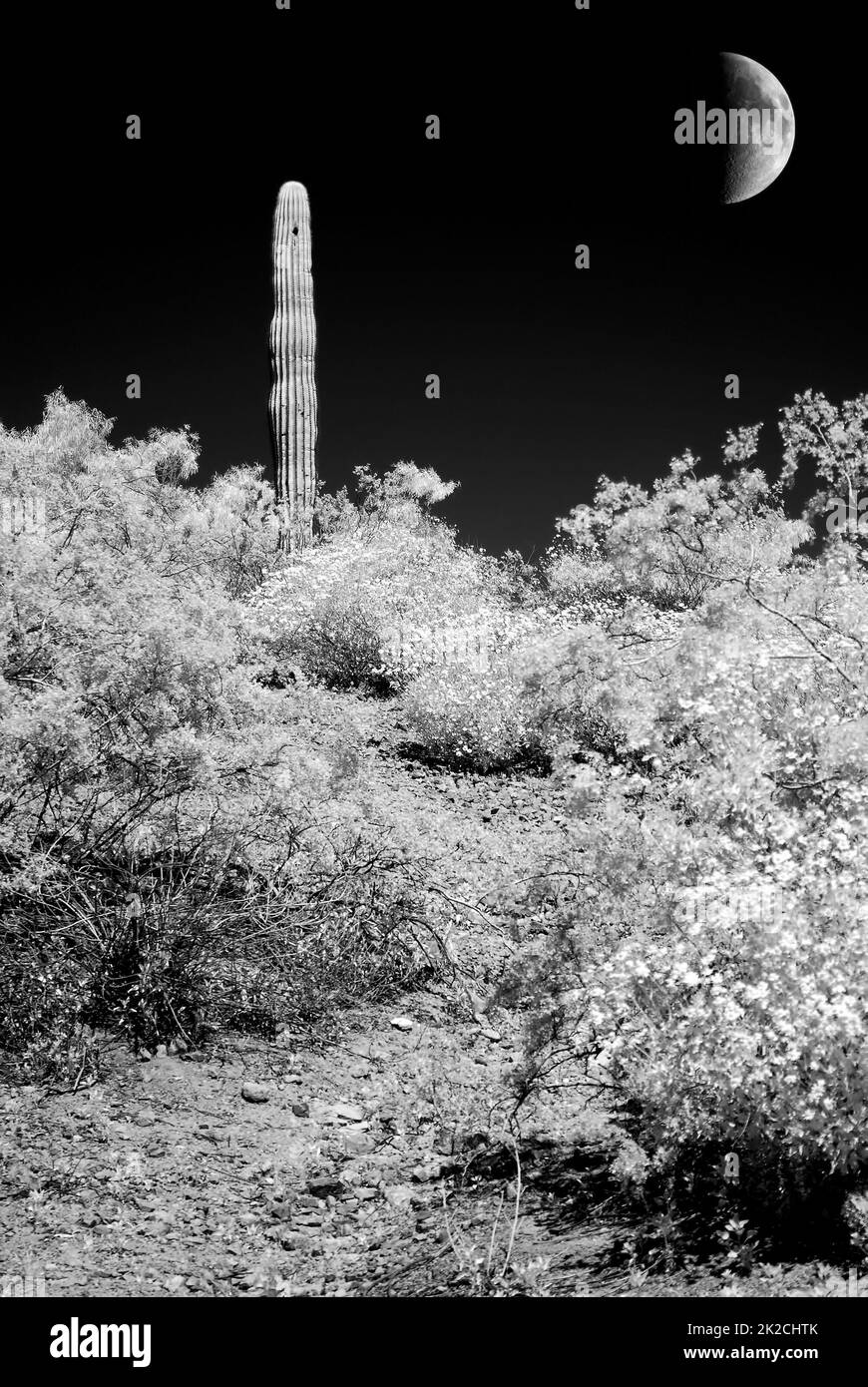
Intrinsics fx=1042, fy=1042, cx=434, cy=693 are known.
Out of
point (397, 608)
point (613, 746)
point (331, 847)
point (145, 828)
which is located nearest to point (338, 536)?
point (397, 608)

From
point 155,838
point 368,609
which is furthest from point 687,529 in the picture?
point 155,838

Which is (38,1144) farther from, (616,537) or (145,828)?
(616,537)

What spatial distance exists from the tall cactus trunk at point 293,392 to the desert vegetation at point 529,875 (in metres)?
5.34

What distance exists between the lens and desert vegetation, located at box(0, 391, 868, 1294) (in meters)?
3.12

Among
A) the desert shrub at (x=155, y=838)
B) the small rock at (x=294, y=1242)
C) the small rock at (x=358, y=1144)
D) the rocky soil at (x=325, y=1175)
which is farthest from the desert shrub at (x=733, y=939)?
the desert shrub at (x=155, y=838)

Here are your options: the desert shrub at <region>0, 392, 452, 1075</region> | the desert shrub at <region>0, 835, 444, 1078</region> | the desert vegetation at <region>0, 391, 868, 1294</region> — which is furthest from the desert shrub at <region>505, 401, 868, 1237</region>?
the desert shrub at <region>0, 392, 452, 1075</region>

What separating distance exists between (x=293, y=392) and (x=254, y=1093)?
10683mm

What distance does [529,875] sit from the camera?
19.2ft

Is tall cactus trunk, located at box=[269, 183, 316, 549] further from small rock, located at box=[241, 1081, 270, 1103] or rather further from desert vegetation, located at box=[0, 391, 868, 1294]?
small rock, located at box=[241, 1081, 270, 1103]

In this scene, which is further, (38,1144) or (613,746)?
(613,746)

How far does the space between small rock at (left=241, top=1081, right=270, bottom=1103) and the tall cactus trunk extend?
9.46m

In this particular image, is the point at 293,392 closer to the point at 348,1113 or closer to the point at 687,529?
the point at 687,529

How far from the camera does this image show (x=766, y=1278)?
286 cm
